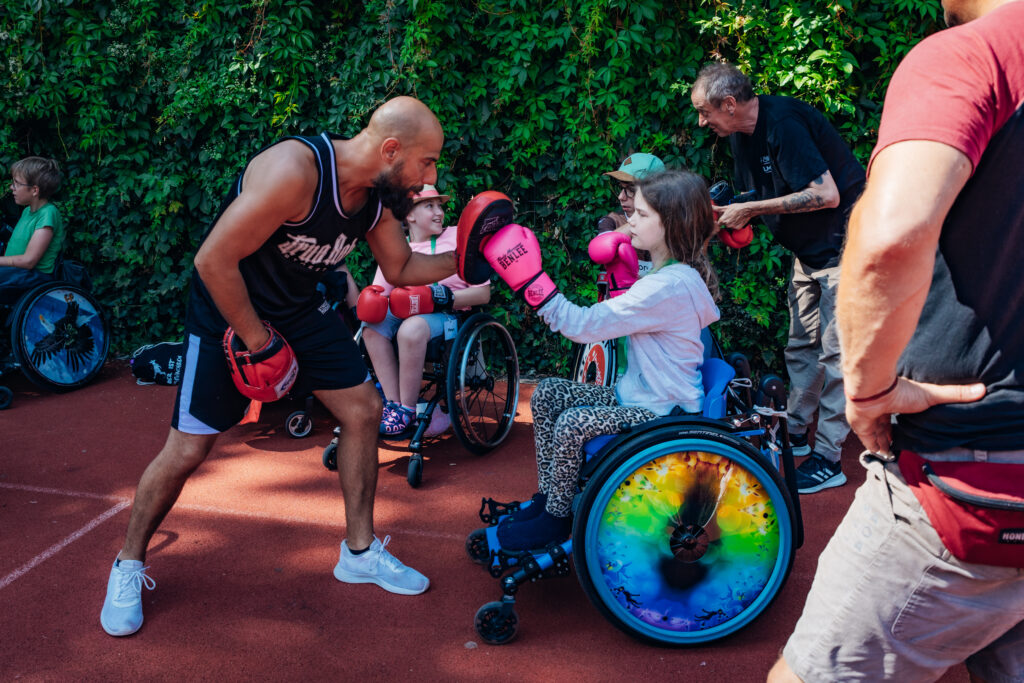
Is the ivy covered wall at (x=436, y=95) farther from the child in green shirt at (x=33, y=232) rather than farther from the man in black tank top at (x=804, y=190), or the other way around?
the man in black tank top at (x=804, y=190)

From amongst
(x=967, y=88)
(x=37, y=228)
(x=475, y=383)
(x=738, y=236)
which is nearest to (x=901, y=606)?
(x=967, y=88)

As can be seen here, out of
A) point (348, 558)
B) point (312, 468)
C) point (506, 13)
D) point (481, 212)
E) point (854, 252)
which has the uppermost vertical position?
point (506, 13)

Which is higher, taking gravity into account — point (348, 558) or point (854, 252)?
point (854, 252)

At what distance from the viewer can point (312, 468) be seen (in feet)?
12.9

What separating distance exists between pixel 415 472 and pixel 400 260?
3.81ft

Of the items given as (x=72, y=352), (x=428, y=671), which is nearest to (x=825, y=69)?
(x=428, y=671)

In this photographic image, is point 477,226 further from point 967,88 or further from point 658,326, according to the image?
point 967,88

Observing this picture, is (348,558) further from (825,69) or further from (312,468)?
(825,69)

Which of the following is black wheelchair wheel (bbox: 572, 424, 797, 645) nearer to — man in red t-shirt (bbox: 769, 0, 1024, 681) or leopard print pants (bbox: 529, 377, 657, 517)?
leopard print pants (bbox: 529, 377, 657, 517)

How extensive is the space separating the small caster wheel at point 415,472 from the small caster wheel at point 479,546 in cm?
76

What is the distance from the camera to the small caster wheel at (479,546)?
2.88m

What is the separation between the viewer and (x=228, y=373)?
99.1 inches

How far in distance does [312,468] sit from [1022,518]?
10.8ft

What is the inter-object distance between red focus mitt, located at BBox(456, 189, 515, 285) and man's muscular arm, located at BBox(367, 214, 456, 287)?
0.34 m
